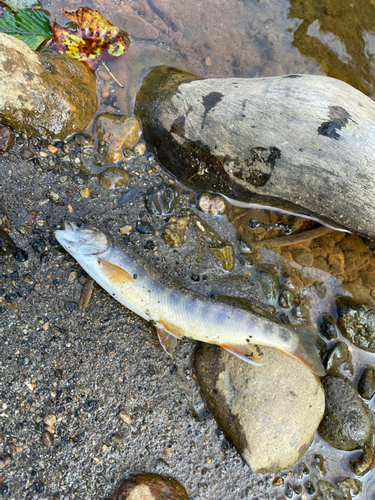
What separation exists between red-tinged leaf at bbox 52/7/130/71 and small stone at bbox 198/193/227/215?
7.88 feet

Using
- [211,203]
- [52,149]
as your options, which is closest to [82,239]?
[52,149]

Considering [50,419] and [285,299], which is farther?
[285,299]

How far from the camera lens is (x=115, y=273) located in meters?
3.62

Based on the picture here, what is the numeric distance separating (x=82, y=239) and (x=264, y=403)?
293 centimetres

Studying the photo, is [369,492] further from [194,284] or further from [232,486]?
[194,284]

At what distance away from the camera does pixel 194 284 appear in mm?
4117

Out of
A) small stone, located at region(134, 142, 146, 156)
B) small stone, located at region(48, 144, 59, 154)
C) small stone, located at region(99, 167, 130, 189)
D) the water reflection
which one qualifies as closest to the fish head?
small stone, located at region(99, 167, 130, 189)

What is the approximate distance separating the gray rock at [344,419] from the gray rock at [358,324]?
25.8 inches

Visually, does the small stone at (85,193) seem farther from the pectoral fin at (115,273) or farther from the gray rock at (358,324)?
the gray rock at (358,324)

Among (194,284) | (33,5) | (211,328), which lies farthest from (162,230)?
(33,5)

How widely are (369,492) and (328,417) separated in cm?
109

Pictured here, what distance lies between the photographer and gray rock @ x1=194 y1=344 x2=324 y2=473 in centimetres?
359

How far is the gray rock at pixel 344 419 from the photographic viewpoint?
3.89 meters

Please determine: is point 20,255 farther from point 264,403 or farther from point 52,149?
point 264,403
